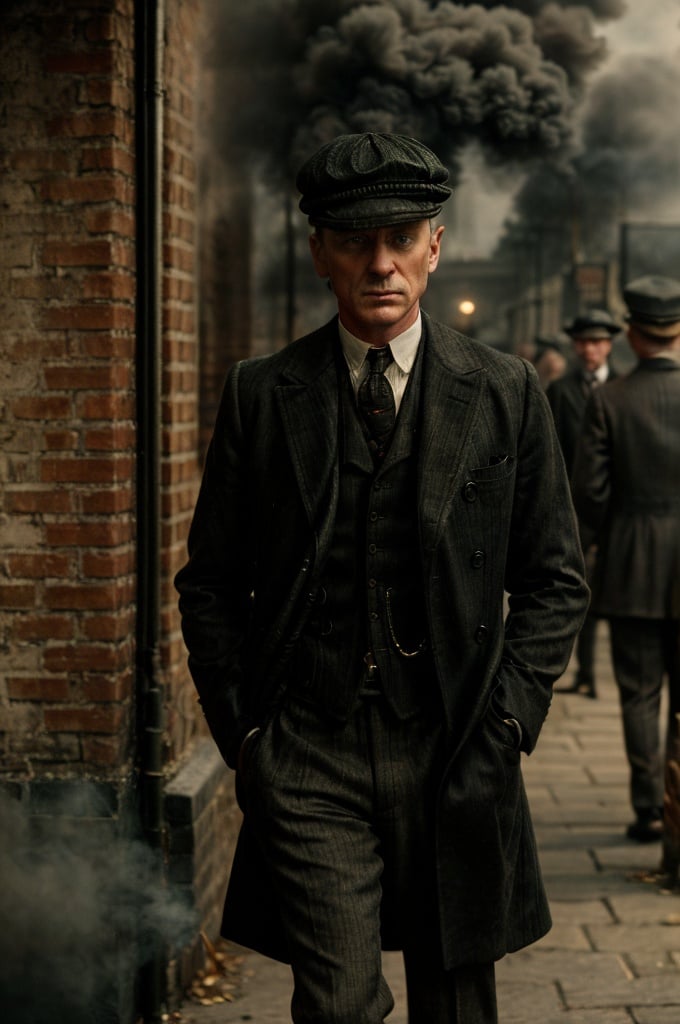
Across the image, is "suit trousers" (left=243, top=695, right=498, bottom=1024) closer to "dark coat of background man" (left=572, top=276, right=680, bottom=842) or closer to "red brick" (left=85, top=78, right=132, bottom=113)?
"red brick" (left=85, top=78, right=132, bottom=113)

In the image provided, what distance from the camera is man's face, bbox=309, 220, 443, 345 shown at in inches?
118

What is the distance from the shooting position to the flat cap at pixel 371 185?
2.96 meters

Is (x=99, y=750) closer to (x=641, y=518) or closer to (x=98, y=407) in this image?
(x=98, y=407)

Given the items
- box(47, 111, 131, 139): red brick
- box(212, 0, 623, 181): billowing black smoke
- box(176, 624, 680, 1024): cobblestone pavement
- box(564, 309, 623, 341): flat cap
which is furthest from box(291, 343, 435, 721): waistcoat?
box(564, 309, 623, 341): flat cap

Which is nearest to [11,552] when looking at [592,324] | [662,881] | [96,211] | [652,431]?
[96,211]

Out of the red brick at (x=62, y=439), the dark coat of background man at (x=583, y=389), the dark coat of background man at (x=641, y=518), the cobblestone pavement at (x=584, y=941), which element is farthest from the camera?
the dark coat of background man at (x=583, y=389)

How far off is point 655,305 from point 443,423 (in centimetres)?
365

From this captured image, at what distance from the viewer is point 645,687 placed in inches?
253

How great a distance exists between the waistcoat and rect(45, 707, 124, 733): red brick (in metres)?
1.20

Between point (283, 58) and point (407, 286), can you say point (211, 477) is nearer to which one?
point (407, 286)

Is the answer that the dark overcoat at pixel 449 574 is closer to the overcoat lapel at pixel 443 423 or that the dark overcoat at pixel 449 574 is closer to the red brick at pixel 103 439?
the overcoat lapel at pixel 443 423

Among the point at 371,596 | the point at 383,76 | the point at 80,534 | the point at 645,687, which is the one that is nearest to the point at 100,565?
the point at 80,534

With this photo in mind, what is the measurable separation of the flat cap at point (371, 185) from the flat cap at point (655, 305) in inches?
140

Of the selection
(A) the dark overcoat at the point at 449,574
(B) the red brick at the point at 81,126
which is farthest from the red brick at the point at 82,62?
(A) the dark overcoat at the point at 449,574
